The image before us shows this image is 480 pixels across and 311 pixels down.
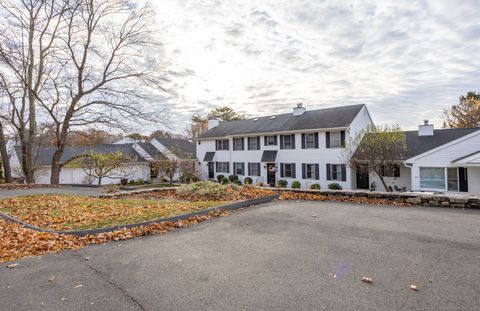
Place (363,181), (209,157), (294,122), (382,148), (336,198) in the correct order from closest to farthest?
(336,198), (382,148), (363,181), (294,122), (209,157)

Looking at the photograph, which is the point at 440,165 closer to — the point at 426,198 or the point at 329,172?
the point at 329,172

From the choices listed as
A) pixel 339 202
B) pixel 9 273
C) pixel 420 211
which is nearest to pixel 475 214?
pixel 420 211

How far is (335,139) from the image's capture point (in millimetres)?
21719

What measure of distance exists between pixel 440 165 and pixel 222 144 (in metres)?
20.2

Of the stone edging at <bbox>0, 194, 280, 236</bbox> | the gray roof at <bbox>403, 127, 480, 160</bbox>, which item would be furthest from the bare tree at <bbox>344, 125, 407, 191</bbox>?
the stone edging at <bbox>0, 194, 280, 236</bbox>

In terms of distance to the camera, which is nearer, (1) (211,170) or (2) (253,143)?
(2) (253,143)

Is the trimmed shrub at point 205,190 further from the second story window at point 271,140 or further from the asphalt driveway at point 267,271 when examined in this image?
the second story window at point 271,140

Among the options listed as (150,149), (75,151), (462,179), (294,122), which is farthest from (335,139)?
(75,151)

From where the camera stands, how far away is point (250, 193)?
11.8 metres

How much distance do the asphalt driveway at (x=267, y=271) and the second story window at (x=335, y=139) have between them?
15.0 meters

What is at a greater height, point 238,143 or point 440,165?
point 238,143

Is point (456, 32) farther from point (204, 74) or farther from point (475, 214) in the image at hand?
point (204, 74)

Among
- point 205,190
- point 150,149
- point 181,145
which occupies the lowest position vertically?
point 205,190

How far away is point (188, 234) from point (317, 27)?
1020 centimetres
